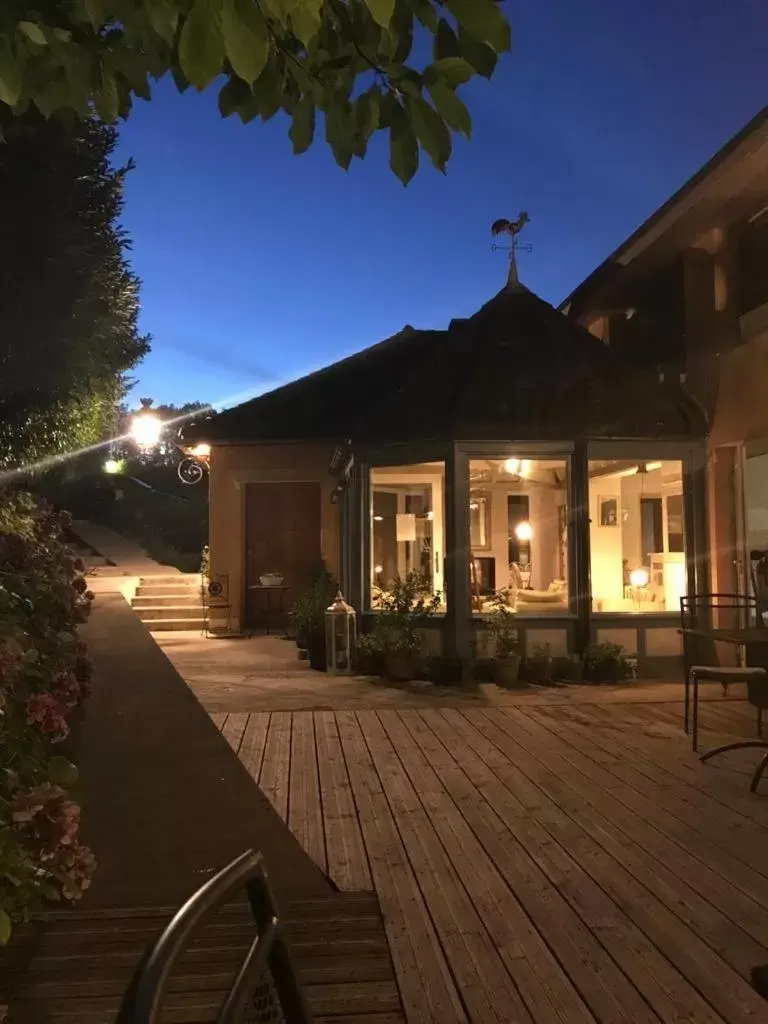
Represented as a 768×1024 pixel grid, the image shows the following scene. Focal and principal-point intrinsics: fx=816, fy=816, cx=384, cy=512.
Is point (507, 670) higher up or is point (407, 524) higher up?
point (407, 524)

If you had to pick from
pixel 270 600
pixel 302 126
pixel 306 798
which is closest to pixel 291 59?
pixel 302 126

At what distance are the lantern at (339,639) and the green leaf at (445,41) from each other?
278 inches

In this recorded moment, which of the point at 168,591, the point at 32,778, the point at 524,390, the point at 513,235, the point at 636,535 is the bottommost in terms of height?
the point at 32,778

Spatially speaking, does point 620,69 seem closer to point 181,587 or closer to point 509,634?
point 509,634

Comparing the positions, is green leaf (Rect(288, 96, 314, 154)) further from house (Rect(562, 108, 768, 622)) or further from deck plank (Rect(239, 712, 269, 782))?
house (Rect(562, 108, 768, 622))

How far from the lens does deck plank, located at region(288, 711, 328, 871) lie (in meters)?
3.67

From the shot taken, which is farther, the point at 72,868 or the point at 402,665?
the point at 402,665

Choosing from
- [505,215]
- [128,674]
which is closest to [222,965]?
[128,674]

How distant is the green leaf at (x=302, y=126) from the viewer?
2.11m

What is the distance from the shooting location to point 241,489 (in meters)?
11.9

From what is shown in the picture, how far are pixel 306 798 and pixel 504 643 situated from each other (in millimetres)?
3934

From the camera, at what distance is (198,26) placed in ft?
4.88

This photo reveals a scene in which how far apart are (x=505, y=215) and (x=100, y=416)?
5548 millimetres

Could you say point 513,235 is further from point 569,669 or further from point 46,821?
point 46,821
